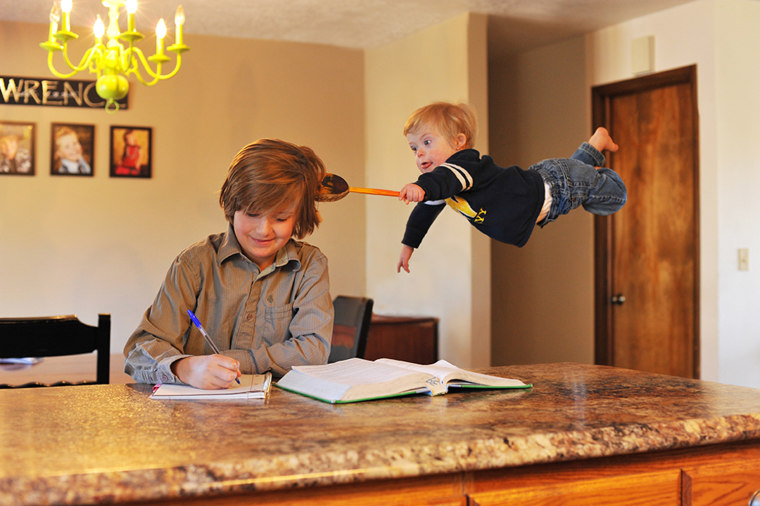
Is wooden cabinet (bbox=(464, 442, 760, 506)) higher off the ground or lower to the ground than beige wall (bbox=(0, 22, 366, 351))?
lower

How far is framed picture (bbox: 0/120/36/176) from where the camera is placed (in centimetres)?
425

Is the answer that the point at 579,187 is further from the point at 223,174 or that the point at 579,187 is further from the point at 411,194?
the point at 223,174

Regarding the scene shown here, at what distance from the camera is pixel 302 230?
5.98 ft

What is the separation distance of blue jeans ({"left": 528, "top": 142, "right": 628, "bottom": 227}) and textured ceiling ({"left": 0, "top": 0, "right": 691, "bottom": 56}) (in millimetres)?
2375

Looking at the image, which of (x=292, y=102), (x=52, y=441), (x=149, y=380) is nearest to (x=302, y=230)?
(x=149, y=380)

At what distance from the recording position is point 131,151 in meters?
4.43

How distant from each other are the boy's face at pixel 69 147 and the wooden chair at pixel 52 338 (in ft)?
8.45

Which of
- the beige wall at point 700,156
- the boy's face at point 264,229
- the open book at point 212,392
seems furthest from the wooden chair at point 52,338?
the beige wall at point 700,156

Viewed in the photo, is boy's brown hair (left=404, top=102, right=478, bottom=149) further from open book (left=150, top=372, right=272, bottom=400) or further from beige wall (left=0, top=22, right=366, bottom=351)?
beige wall (left=0, top=22, right=366, bottom=351)

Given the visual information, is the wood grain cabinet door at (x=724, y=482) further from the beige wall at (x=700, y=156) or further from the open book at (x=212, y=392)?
the beige wall at (x=700, y=156)

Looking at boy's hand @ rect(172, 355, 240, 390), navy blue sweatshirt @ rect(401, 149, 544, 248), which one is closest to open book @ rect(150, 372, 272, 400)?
boy's hand @ rect(172, 355, 240, 390)

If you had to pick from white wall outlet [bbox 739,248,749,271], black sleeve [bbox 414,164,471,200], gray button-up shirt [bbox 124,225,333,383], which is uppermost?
black sleeve [bbox 414,164,471,200]

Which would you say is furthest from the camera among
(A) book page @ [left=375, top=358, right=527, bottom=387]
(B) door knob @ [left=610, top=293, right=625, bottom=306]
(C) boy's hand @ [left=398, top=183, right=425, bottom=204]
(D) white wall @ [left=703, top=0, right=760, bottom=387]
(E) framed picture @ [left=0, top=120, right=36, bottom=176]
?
(B) door knob @ [left=610, top=293, right=625, bottom=306]

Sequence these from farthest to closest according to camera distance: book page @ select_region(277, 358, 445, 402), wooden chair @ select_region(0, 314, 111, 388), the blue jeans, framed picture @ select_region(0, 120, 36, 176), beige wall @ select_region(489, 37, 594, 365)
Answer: beige wall @ select_region(489, 37, 594, 365) → framed picture @ select_region(0, 120, 36, 176) → wooden chair @ select_region(0, 314, 111, 388) → the blue jeans → book page @ select_region(277, 358, 445, 402)
